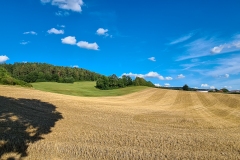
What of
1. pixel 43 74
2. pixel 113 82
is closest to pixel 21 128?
pixel 113 82

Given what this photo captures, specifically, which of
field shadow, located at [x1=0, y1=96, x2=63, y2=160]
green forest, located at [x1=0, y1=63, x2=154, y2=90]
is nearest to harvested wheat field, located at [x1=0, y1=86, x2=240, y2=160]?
field shadow, located at [x1=0, y1=96, x2=63, y2=160]

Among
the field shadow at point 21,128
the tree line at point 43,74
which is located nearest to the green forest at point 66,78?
the tree line at point 43,74

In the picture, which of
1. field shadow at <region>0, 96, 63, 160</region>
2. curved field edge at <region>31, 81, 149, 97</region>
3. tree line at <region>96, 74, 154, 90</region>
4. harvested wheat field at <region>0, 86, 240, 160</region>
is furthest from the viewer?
tree line at <region>96, 74, 154, 90</region>

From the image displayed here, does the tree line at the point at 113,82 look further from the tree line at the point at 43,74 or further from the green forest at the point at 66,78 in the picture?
the tree line at the point at 43,74

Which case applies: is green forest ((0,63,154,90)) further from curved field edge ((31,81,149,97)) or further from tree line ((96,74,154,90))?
curved field edge ((31,81,149,97))

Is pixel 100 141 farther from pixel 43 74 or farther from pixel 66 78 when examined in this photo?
pixel 43 74

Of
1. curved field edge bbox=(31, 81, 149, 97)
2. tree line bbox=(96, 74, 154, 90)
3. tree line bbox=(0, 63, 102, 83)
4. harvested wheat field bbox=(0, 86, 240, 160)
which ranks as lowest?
harvested wheat field bbox=(0, 86, 240, 160)

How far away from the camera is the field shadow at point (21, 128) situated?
9.42 m

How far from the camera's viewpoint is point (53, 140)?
10.6 m

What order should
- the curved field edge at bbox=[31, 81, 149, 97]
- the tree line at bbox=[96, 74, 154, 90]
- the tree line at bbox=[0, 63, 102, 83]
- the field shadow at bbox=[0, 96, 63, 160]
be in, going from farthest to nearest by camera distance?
the tree line at bbox=[0, 63, 102, 83]
the tree line at bbox=[96, 74, 154, 90]
the curved field edge at bbox=[31, 81, 149, 97]
the field shadow at bbox=[0, 96, 63, 160]

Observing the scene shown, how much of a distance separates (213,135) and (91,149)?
24.0 ft

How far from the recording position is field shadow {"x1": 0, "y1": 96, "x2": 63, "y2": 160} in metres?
9.42

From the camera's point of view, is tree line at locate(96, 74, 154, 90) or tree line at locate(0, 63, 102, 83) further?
tree line at locate(0, 63, 102, 83)

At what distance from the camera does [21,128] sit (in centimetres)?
1182
